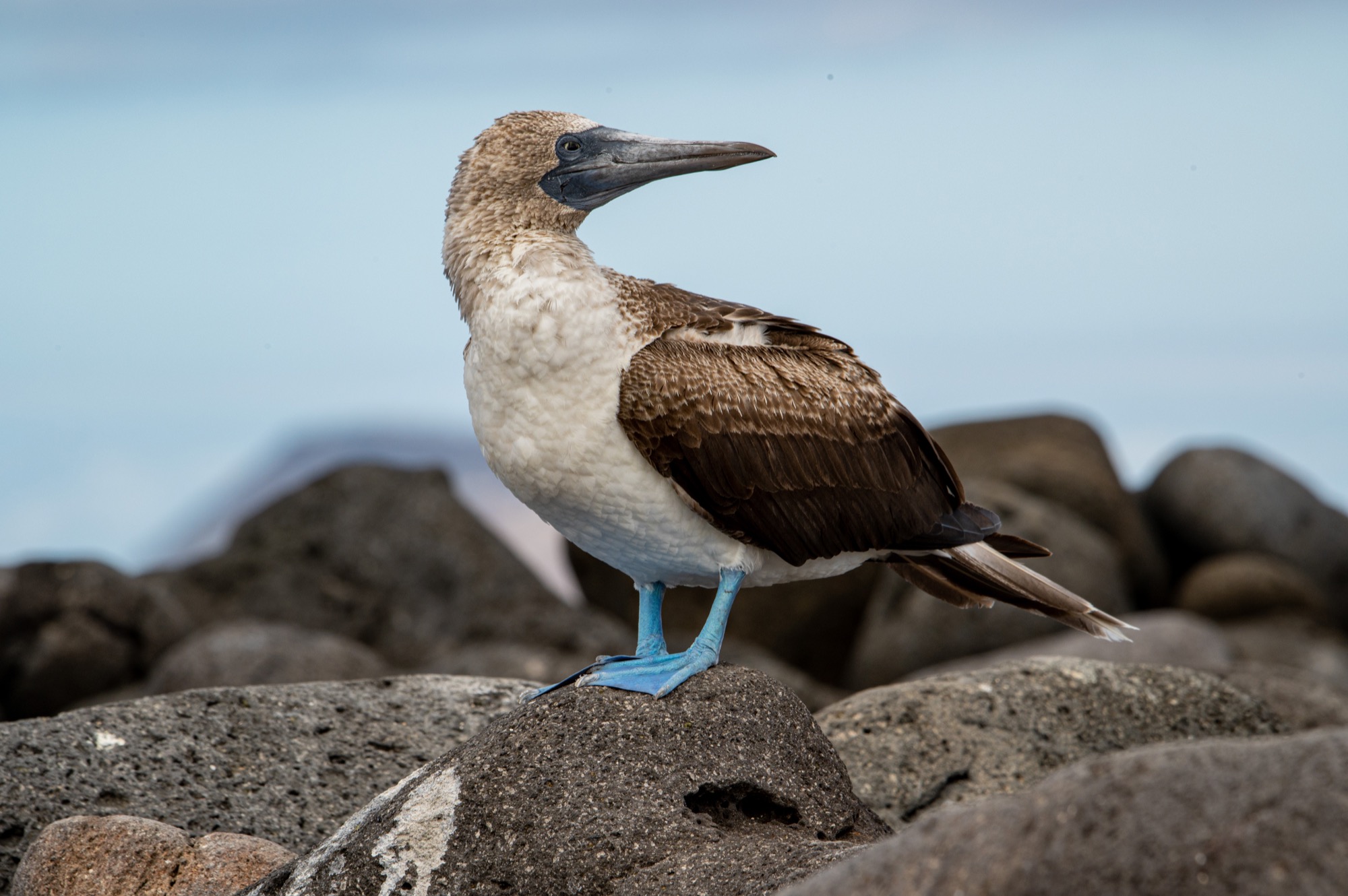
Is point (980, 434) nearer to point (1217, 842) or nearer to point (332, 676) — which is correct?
point (332, 676)

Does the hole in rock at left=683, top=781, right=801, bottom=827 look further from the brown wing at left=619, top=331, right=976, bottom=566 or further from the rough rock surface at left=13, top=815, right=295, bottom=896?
the rough rock surface at left=13, top=815, right=295, bottom=896

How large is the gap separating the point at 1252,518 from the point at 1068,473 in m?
2.90

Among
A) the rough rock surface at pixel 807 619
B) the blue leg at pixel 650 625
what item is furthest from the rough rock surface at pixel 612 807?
the rough rock surface at pixel 807 619

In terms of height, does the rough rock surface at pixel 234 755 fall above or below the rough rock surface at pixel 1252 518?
above

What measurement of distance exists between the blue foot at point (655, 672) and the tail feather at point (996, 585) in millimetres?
1218

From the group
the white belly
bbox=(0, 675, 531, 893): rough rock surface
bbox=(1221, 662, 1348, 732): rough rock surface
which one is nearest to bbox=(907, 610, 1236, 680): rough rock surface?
bbox=(1221, 662, 1348, 732): rough rock surface

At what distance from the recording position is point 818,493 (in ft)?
19.5

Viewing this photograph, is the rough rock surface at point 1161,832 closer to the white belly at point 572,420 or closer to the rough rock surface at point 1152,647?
the white belly at point 572,420

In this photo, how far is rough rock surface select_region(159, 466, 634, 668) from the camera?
16641 millimetres

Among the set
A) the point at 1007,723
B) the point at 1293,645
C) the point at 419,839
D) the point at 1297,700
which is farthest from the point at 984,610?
the point at 419,839

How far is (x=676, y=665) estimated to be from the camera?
5.81 metres

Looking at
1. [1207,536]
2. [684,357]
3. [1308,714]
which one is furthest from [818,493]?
[1207,536]

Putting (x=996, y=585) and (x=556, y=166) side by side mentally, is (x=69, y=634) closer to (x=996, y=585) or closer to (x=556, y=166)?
(x=556, y=166)

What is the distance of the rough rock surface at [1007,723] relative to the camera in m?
7.33
